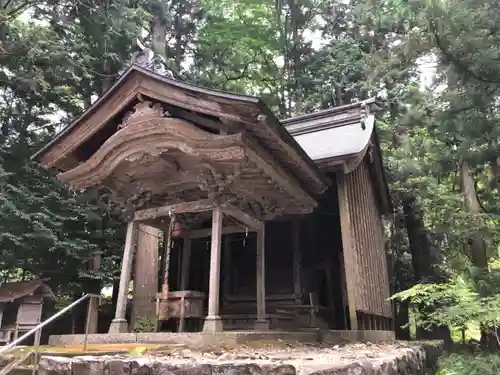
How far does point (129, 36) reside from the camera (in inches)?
512

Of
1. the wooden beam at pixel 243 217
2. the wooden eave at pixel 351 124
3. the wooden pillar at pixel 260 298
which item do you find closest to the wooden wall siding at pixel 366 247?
the wooden eave at pixel 351 124

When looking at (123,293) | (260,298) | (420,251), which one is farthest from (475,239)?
(123,293)

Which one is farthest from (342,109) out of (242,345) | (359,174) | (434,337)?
(242,345)

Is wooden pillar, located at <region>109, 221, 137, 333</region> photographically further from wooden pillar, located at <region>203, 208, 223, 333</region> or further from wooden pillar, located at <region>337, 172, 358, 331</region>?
wooden pillar, located at <region>337, 172, 358, 331</region>

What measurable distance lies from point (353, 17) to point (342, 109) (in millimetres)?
8764

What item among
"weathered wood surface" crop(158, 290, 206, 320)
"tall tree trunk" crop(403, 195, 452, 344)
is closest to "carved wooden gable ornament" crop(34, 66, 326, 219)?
"weathered wood surface" crop(158, 290, 206, 320)

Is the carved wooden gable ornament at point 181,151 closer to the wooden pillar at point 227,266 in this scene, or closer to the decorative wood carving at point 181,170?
the decorative wood carving at point 181,170

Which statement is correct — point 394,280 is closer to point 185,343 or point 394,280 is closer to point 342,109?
point 342,109

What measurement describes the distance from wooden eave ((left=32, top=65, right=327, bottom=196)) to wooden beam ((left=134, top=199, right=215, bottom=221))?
1298 millimetres

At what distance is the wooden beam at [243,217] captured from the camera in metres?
6.50

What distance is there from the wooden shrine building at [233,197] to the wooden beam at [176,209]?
0.02 meters

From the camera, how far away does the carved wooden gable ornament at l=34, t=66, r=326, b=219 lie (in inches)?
223

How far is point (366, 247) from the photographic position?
8.60 meters

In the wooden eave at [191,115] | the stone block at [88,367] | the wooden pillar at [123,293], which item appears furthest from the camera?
the wooden pillar at [123,293]
